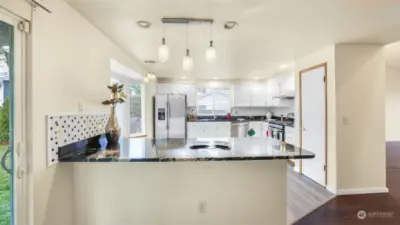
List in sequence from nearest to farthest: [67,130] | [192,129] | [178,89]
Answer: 1. [67,130]
2. [192,129]
3. [178,89]

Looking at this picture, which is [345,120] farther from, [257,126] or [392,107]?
[392,107]

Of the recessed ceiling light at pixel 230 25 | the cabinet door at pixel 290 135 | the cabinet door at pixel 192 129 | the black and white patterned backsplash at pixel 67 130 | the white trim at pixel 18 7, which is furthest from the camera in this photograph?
the cabinet door at pixel 192 129

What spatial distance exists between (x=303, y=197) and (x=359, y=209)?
0.66 metres

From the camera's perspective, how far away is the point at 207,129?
6.89 metres

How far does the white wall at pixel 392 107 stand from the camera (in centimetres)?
734

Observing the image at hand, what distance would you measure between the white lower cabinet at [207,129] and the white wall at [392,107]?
→ 191 inches

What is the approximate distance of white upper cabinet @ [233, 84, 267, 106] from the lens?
7191mm

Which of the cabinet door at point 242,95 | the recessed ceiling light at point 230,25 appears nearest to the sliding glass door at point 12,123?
the recessed ceiling light at point 230,25

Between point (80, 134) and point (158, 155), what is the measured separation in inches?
34.0

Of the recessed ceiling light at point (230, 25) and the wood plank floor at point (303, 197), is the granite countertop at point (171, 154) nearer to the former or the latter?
the wood plank floor at point (303, 197)

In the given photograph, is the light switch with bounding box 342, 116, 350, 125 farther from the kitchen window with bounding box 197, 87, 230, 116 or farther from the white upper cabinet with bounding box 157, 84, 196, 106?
the white upper cabinet with bounding box 157, 84, 196, 106

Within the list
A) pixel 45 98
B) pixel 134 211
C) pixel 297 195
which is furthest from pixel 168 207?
pixel 297 195

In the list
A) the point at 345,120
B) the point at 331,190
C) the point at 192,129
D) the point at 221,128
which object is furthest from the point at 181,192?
the point at 221,128

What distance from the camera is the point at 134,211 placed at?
2.27 meters
